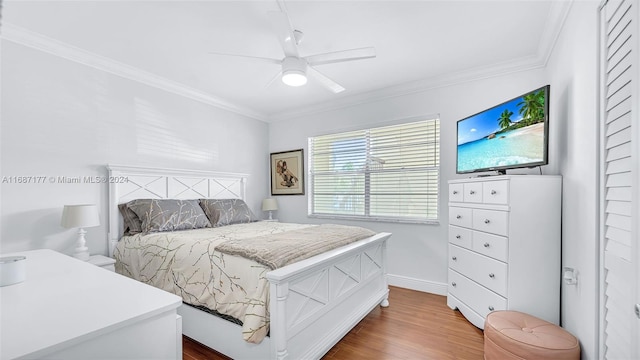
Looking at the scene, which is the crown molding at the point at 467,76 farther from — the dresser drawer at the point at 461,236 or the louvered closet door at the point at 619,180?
the dresser drawer at the point at 461,236

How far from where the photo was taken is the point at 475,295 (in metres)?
2.59

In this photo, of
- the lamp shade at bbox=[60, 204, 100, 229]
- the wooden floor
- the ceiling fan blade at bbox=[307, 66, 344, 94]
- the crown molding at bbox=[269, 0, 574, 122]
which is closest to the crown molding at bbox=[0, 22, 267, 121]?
the crown molding at bbox=[269, 0, 574, 122]

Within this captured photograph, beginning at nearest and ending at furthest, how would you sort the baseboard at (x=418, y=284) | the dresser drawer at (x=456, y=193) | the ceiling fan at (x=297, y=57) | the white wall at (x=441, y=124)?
the ceiling fan at (x=297, y=57)
the dresser drawer at (x=456, y=193)
the white wall at (x=441, y=124)
the baseboard at (x=418, y=284)

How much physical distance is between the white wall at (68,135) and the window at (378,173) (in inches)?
71.5

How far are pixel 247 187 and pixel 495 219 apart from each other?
336 cm

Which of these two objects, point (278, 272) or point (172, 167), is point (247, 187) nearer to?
point (172, 167)

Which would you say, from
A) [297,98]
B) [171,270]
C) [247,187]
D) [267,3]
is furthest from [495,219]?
[247,187]

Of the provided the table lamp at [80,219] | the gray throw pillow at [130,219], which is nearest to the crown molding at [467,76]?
the gray throw pillow at [130,219]

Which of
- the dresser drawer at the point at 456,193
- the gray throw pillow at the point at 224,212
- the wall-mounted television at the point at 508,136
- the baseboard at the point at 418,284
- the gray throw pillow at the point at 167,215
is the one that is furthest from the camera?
the gray throw pillow at the point at 224,212

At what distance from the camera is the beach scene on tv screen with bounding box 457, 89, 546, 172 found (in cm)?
226

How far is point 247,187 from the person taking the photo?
4652 millimetres

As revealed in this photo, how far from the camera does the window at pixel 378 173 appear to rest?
363 centimetres

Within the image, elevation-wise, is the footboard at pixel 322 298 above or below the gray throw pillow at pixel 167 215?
below

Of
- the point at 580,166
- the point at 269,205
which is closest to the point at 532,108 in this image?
the point at 580,166
